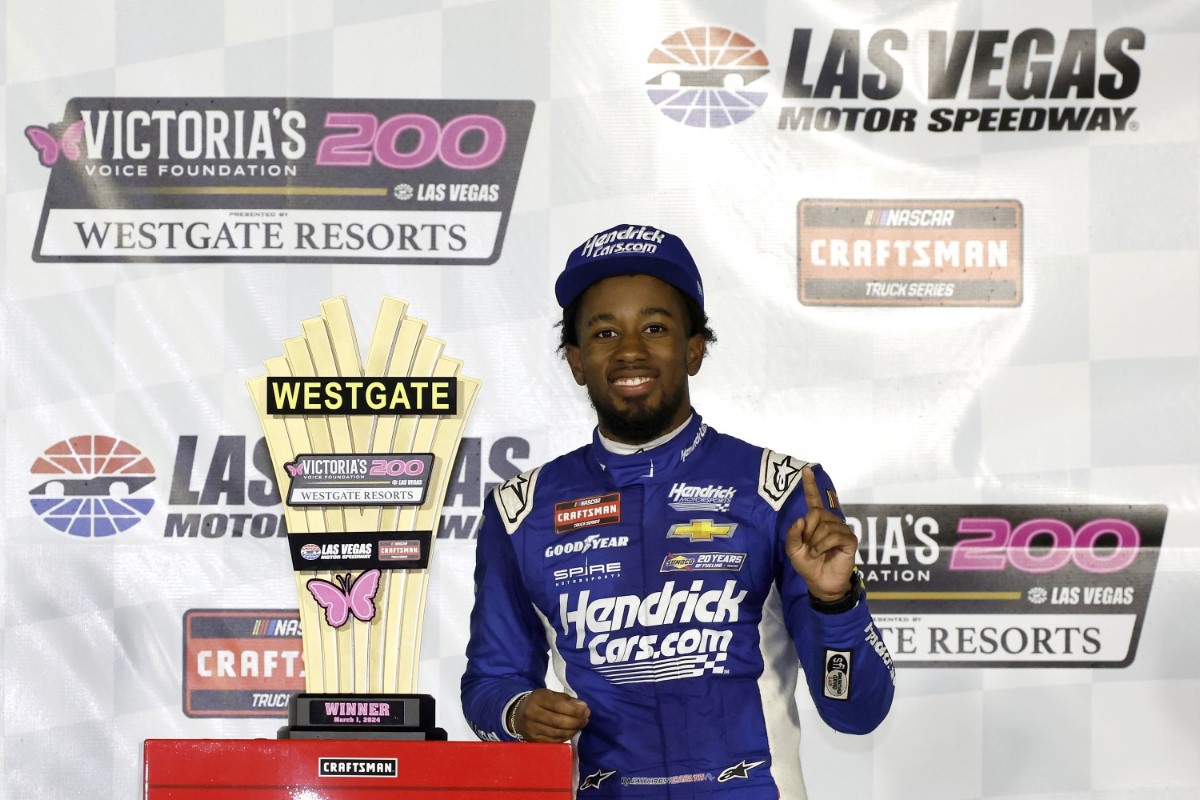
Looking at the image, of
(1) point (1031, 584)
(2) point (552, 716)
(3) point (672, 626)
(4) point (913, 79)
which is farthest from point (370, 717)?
(4) point (913, 79)

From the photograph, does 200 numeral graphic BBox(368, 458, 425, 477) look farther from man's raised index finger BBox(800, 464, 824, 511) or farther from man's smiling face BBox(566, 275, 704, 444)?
man's raised index finger BBox(800, 464, 824, 511)

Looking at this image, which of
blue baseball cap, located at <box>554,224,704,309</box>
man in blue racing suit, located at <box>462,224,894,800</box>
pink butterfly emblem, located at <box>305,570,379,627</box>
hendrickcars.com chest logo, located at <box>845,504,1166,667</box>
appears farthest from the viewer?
hendrickcars.com chest logo, located at <box>845,504,1166,667</box>

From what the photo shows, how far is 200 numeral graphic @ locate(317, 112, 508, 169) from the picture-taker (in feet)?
8.87

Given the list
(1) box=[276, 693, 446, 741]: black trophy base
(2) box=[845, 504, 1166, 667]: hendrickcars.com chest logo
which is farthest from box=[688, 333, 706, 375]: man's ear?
(2) box=[845, 504, 1166, 667]: hendrickcars.com chest logo

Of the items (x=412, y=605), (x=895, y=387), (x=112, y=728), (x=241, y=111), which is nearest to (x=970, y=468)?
(x=895, y=387)

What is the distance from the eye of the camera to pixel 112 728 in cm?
268

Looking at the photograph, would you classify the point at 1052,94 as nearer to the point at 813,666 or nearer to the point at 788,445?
the point at 788,445

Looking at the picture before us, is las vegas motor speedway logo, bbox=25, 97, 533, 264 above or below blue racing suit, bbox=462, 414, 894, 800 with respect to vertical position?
above

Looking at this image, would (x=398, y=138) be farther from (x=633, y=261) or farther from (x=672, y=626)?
(x=672, y=626)

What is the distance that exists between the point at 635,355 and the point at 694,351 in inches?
5.7

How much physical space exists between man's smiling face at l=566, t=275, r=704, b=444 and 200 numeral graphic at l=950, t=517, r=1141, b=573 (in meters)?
1.11

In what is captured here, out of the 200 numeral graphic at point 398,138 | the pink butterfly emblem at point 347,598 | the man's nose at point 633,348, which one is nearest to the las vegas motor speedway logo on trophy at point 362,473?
the pink butterfly emblem at point 347,598

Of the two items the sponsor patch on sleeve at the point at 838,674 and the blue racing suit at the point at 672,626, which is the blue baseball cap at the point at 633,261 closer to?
the blue racing suit at the point at 672,626

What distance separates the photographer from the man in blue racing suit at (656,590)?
5.34ft
